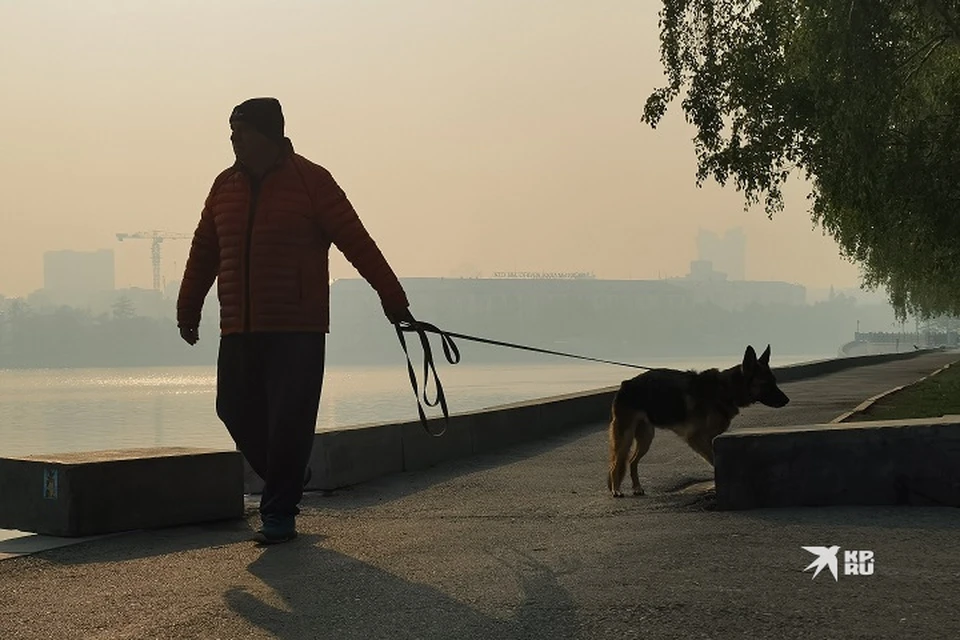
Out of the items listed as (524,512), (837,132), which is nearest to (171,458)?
(524,512)

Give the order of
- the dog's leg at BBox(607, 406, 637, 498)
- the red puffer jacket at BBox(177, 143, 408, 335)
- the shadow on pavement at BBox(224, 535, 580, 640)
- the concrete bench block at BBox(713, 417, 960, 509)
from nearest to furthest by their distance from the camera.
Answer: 1. the shadow on pavement at BBox(224, 535, 580, 640)
2. the red puffer jacket at BBox(177, 143, 408, 335)
3. the concrete bench block at BBox(713, 417, 960, 509)
4. the dog's leg at BBox(607, 406, 637, 498)

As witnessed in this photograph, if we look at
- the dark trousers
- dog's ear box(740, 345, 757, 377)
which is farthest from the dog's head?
the dark trousers

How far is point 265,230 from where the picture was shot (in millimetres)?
6875

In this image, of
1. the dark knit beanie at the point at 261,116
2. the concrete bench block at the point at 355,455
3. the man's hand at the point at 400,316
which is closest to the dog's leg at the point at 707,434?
the concrete bench block at the point at 355,455

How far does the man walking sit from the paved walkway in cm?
52

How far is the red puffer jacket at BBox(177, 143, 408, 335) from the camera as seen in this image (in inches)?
270

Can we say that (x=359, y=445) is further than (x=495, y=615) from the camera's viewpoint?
Yes

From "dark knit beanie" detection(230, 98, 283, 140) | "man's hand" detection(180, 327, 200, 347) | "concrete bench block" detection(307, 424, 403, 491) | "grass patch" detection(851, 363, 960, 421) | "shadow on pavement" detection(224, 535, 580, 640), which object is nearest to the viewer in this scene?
"shadow on pavement" detection(224, 535, 580, 640)

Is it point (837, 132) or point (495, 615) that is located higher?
point (837, 132)

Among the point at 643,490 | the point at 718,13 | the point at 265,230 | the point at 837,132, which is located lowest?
the point at 643,490

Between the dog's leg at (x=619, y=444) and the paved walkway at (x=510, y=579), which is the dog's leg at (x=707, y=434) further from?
the paved walkway at (x=510, y=579)

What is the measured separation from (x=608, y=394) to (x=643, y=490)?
402 inches

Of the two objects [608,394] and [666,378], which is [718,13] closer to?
[608,394]

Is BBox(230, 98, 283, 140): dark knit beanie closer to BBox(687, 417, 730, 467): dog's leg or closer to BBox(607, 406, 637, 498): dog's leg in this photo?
BBox(607, 406, 637, 498): dog's leg
